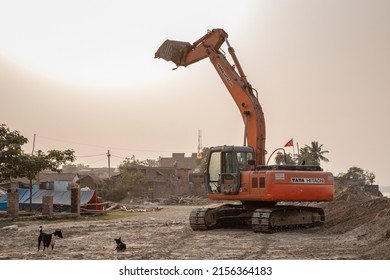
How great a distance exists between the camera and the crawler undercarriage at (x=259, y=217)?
1819 centimetres

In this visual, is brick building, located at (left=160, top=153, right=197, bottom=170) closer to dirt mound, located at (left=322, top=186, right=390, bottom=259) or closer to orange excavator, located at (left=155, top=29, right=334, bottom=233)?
dirt mound, located at (left=322, top=186, right=390, bottom=259)

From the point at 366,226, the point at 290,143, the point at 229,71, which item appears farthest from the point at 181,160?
→ the point at 366,226

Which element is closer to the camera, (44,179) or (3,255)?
(3,255)

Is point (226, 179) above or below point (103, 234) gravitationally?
above

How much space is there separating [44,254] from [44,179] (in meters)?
61.3

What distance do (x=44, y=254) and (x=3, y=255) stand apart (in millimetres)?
1024

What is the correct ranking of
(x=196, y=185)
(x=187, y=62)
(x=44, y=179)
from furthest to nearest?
(x=196, y=185), (x=44, y=179), (x=187, y=62)

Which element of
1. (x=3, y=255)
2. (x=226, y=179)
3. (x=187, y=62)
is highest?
(x=187, y=62)

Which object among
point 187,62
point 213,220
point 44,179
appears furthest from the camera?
point 44,179

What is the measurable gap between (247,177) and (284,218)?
2060 millimetres

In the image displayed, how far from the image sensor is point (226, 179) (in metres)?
18.7

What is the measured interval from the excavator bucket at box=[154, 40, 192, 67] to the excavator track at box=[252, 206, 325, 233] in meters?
6.92
